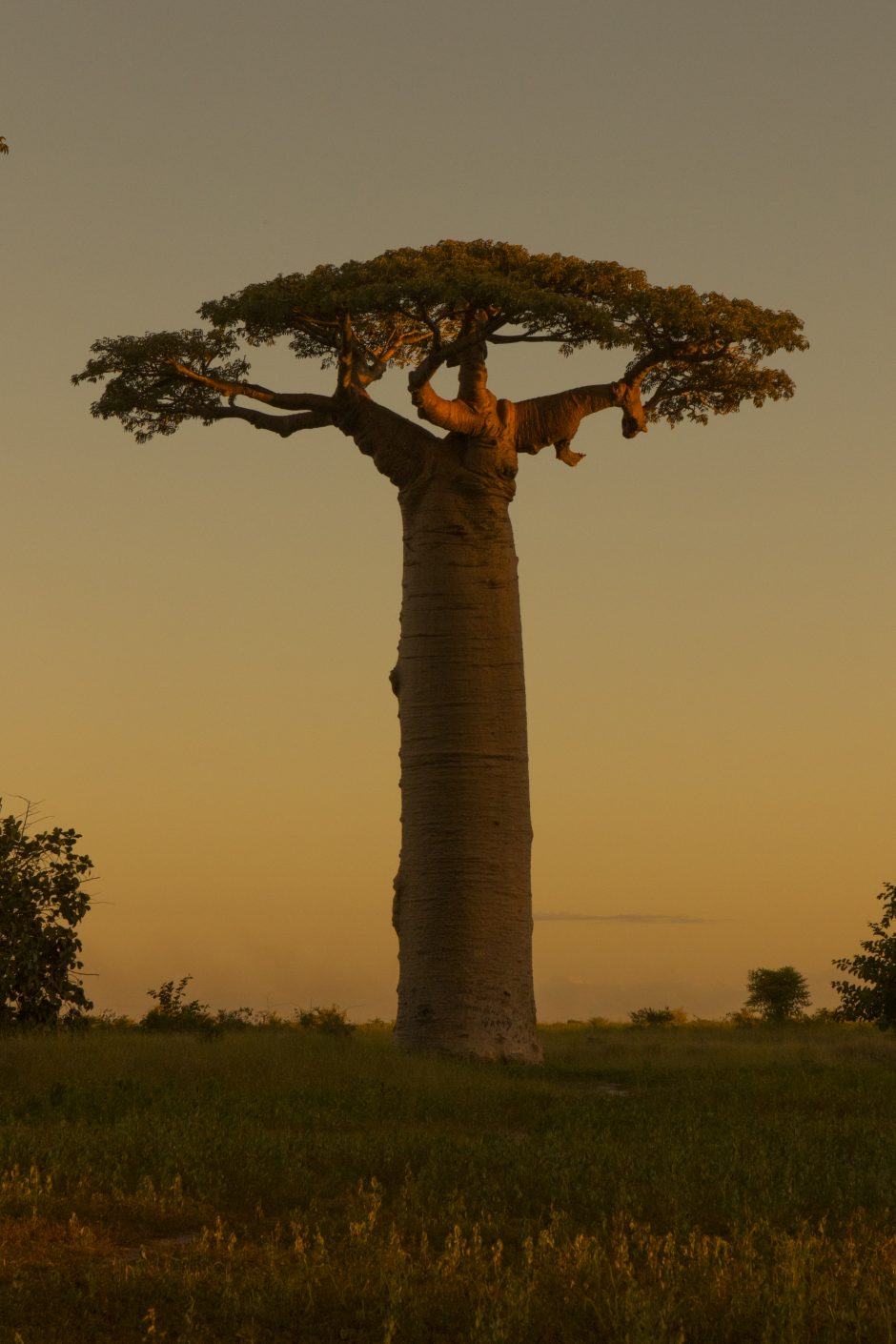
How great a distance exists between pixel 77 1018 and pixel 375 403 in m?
11.4

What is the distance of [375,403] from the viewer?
83.4 ft

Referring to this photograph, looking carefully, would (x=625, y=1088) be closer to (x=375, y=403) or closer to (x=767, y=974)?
(x=375, y=403)

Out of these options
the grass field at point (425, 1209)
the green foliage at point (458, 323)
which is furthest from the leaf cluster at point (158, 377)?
the grass field at point (425, 1209)

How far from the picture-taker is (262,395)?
26594 mm

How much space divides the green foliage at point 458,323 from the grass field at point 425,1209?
12553mm

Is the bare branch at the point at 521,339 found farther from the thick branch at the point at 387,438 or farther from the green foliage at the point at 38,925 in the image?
the green foliage at the point at 38,925

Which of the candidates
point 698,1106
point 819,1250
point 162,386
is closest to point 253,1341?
point 819,1250

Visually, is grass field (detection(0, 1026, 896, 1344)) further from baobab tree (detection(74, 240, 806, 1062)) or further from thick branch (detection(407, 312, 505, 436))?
thick branch (detection(407, 312, 505, 436))

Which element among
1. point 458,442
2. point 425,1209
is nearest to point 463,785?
point 458,442

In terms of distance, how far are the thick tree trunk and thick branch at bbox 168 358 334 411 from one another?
312 cm

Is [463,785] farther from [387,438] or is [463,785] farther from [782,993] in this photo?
[782,993]

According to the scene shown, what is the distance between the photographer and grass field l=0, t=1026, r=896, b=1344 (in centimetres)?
779

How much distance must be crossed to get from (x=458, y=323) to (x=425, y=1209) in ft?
62.4

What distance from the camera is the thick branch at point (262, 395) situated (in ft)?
85.2
